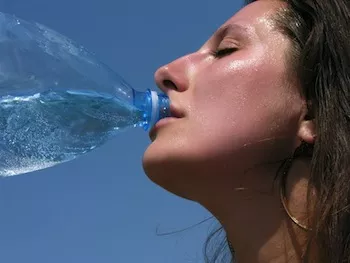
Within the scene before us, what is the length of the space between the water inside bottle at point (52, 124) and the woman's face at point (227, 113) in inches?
16.6

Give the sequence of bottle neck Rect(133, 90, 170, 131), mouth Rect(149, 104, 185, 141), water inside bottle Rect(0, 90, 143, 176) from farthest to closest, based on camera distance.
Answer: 1. water inside bottle Rect(0, 90, 143, 176)
2. bottle neck Rect(133, 90, 170, 131)
3. mouth Rect(149, 104, 185, 141)

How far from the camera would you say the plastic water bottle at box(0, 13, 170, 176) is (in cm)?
368

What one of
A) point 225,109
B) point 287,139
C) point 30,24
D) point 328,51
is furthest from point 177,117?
point 30,24

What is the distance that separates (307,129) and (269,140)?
20 cm

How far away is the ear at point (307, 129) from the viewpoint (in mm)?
3232

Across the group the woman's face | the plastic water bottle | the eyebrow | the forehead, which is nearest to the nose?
the woman's face

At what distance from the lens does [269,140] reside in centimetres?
318

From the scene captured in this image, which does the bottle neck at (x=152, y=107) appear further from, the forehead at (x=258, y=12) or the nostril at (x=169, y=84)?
the forehead at (x=258, y=12)

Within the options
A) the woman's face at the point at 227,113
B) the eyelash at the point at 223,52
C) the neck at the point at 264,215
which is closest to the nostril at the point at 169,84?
the woman's face at the point at 227,113

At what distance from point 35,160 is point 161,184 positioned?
2.45 feet

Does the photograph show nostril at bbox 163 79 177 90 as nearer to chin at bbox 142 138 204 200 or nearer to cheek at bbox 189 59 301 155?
cheek at bbox 189 59 301 155

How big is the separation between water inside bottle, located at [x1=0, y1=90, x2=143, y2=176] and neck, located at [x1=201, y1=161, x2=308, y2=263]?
714 mm

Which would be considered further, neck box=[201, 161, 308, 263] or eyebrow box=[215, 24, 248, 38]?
eyebrow box=[215, 24, 248, 38]

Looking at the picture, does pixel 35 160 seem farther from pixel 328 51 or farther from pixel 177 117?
pixel 328 51
